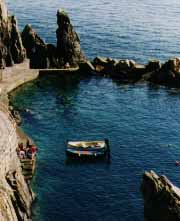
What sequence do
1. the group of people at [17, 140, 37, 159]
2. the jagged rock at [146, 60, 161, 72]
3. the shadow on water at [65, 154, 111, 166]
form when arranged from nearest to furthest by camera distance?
the group of people at [17, 140, 37, 159]
the shadow on water at [65, 154, 111, 166]
the jagged rock at [146, 60, 161, 72]

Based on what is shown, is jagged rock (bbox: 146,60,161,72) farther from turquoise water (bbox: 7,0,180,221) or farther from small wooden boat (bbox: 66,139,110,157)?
small wooden boat (bbox: 66,139,110,157)

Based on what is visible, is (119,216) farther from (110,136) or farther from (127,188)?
(110,136)

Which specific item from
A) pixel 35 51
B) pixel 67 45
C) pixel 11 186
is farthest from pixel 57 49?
pixel 11 186

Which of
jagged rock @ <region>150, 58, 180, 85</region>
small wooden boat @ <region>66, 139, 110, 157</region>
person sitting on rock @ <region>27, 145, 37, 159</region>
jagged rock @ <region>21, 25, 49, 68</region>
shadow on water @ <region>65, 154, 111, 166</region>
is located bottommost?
shadow on water @ <region>65, 154, 111, 166</region>

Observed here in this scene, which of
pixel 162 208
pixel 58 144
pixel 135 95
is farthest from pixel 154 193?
pixel 135 95

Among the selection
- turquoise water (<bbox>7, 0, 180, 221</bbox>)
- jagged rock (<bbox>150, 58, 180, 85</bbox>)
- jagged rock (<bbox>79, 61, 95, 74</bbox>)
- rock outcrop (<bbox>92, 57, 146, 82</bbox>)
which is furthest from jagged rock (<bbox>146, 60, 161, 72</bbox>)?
jagged rock (<bbox>79, 61, 95, 74</bbox>)

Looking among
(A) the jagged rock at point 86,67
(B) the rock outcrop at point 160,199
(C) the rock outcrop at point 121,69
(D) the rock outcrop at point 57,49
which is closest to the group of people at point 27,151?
(B) the rock outcrop at point 160,199

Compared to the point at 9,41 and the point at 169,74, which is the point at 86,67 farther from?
the point at 169,74
